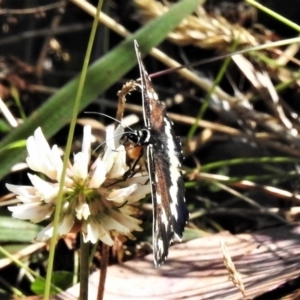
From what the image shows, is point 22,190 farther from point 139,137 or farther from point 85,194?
point 139,137

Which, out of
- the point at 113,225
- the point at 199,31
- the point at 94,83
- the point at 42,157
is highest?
the point at 199,31

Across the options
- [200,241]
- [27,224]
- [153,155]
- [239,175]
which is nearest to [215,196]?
[239,175]

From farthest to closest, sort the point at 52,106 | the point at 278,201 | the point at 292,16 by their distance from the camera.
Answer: the point at 292,16
the point at 278,201
the point at 52,106

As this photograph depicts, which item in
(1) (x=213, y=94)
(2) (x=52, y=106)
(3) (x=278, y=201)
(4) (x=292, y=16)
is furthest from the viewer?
(4) (x=292, y=16)

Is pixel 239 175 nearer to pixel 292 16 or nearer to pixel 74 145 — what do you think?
pixel 74 145

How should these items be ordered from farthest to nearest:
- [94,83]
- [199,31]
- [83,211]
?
[199,31]
[94,83]
[83,211]

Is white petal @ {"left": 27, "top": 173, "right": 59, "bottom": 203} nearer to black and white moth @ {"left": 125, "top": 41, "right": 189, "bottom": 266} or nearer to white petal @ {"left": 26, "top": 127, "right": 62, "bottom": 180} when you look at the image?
white petal @ {"left": 26, "top": 127, "right": 62, "bottom": 180}

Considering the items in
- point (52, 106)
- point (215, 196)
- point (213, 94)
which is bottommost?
point (215, 196)

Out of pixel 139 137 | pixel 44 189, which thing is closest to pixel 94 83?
pixel 139 137
